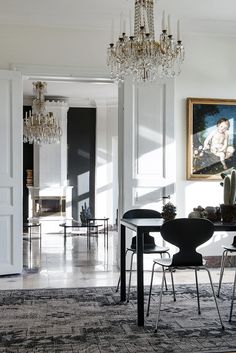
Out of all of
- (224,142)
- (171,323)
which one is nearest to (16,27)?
(224,142)

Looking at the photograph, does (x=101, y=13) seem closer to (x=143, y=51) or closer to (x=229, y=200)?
(x=143, y=51)

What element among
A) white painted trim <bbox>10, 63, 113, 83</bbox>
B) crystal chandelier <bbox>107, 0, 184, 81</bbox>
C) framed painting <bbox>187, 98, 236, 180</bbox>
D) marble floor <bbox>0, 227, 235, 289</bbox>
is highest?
white painted trim <bbox>10, 63, 113, 83</bbox>

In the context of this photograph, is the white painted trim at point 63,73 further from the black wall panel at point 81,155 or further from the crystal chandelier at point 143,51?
the black wall panel at point 81,155

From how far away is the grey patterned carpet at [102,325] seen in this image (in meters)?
3.19

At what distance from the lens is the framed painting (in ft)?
20.6

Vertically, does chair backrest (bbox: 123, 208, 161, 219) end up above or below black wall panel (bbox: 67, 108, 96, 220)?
below

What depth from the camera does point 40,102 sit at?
920 centimetres

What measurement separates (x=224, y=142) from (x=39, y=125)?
4.34m

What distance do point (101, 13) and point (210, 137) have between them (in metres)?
2.18

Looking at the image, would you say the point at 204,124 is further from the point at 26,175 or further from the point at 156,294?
the point at 26,175

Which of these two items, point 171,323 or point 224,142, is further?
point 224,142

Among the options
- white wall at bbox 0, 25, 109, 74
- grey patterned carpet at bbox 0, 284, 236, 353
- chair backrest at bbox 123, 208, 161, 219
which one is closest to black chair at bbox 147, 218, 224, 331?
grey patterned carpet at bbox 0, 284, 236, 353

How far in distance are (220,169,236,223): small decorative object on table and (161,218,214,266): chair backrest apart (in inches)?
19.2

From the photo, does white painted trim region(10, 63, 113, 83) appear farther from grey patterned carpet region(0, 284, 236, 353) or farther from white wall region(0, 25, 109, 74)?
grey patterned carpet region(0, 284, 236, 353)
